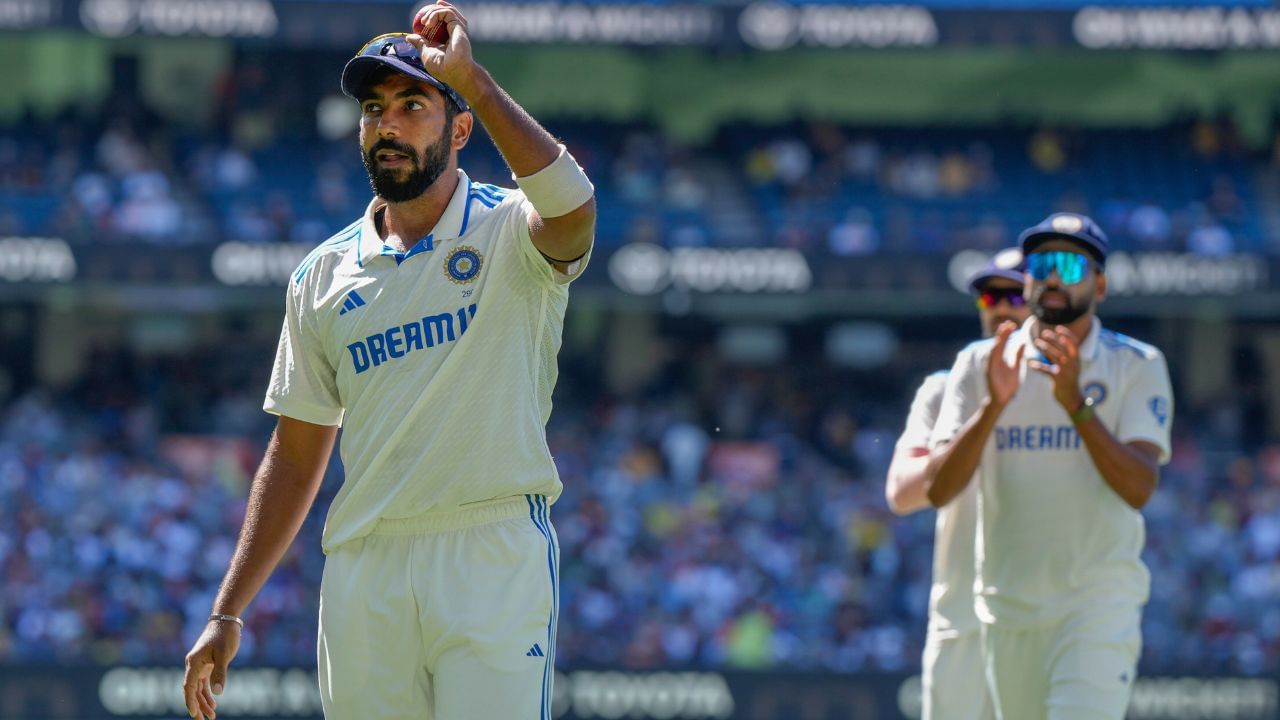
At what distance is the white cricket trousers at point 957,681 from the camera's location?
581 centimetres

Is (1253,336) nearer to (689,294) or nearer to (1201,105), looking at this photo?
(1201,105)

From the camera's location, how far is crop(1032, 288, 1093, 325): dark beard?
5547mm

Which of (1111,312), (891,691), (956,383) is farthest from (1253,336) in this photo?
(956,383)

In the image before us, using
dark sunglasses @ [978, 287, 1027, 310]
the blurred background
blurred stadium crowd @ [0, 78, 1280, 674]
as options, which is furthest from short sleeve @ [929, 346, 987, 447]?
blurred stadium crowd @ [0, 78, 1280, 674]

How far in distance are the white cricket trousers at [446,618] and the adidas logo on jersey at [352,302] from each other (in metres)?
0.47

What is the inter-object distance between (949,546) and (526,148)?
2.95m

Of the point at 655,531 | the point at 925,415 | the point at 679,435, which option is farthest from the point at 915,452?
the point at 679,435

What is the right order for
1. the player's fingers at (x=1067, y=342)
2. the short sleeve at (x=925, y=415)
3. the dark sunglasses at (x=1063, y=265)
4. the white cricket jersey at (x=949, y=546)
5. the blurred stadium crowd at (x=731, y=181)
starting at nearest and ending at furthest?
1. the player's fingers at (x=1067, y=342)
2. the dark sunglasses at (x=1063, y=265)
3. the white cricket jersey at (x=949, y=546)
4. the short sleeve at (x=925, y=415)
5. the blurred stadium crowd at (x=731, y=181)

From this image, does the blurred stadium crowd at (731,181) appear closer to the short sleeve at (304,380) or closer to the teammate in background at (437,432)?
the short sleeve at (304,380)

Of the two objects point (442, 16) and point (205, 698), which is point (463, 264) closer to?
point (442, 16)

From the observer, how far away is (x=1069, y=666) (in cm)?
530

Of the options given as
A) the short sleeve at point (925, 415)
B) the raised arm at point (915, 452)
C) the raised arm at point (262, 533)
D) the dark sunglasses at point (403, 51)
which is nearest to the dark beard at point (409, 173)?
the dark sunglasses at point (403, 51)

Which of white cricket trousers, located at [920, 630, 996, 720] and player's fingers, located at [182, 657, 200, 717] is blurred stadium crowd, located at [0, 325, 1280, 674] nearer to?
white cricket trousers, located at [920, 630, 996, 720]

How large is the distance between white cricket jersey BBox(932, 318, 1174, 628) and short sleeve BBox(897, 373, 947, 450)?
37cm
